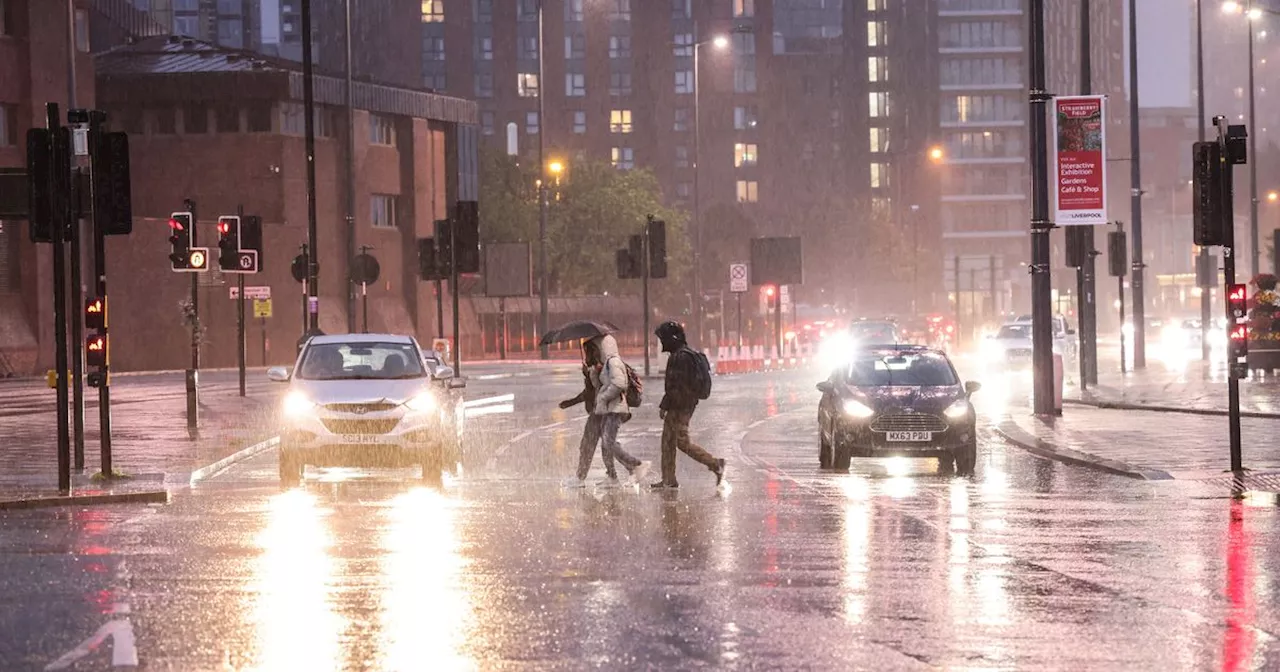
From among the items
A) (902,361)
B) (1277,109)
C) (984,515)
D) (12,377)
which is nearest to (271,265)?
(12,377)

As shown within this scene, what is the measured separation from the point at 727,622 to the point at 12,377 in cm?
5716

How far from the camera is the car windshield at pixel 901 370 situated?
25.6 m

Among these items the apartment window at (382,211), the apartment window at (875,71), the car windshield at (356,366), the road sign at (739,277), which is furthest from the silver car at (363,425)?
the apartment window at (875,71)

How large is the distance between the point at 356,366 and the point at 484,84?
14427cm

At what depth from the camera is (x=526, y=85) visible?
16762cm

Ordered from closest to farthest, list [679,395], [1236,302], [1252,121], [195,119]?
1. [679,395]
2. [1236,302]
3. [1252,121]
4. [195,119]

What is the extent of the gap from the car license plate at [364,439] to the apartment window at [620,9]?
149m

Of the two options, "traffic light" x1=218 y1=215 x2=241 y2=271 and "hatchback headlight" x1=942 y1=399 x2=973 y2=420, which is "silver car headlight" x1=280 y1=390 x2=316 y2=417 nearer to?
"hatchback headlight" x1=942 y1=399 x2=973 y2=420

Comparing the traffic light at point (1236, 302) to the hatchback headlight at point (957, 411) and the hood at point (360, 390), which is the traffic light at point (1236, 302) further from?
the hood at point (360, 390)

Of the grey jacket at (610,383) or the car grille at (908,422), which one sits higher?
the grey jacket at (610,383)

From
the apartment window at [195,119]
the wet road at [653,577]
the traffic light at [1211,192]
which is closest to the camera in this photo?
the wet road at [653,577]

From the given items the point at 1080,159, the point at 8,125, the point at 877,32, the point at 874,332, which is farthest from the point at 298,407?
the point at 877,32

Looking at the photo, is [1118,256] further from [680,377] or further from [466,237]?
[680,377]

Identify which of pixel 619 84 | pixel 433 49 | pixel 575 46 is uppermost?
pixel 575 46
